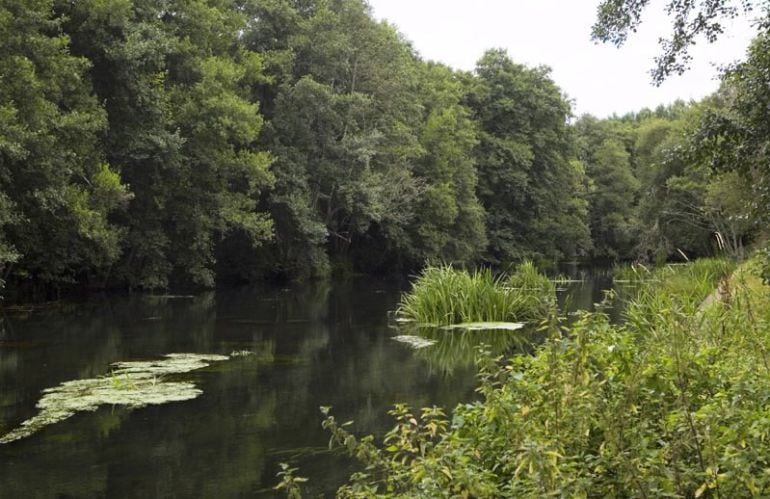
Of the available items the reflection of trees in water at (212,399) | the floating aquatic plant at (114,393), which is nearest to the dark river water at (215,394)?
the reflection of trees in water at (212,399)

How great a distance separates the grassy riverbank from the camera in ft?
11.3

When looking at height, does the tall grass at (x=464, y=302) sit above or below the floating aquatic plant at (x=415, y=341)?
above

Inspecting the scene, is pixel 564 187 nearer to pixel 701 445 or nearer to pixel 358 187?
pixel 358 187

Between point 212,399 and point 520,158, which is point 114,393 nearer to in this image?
point 212,399

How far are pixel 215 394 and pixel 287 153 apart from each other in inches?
943

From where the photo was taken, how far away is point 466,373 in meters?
12.4

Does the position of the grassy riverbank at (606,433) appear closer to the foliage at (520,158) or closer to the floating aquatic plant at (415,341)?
the floating aquatic plant at (415,341)

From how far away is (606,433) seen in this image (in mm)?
3791

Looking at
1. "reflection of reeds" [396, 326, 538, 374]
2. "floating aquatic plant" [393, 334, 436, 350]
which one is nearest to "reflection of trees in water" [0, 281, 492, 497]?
"floating aquatic plant" [393, 334, 436, 350]

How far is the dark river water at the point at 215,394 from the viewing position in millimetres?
7164

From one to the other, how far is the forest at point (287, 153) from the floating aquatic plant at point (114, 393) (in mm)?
7192

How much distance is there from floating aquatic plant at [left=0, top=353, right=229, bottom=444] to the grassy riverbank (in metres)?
5.70

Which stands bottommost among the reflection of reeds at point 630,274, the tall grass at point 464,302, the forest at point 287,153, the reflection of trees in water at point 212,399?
the reflection of trees in water at point 212,399

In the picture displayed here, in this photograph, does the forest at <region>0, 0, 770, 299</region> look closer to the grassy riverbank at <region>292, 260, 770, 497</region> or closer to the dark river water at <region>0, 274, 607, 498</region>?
the dark river water at <region>0, 274, 607, 498</region>
